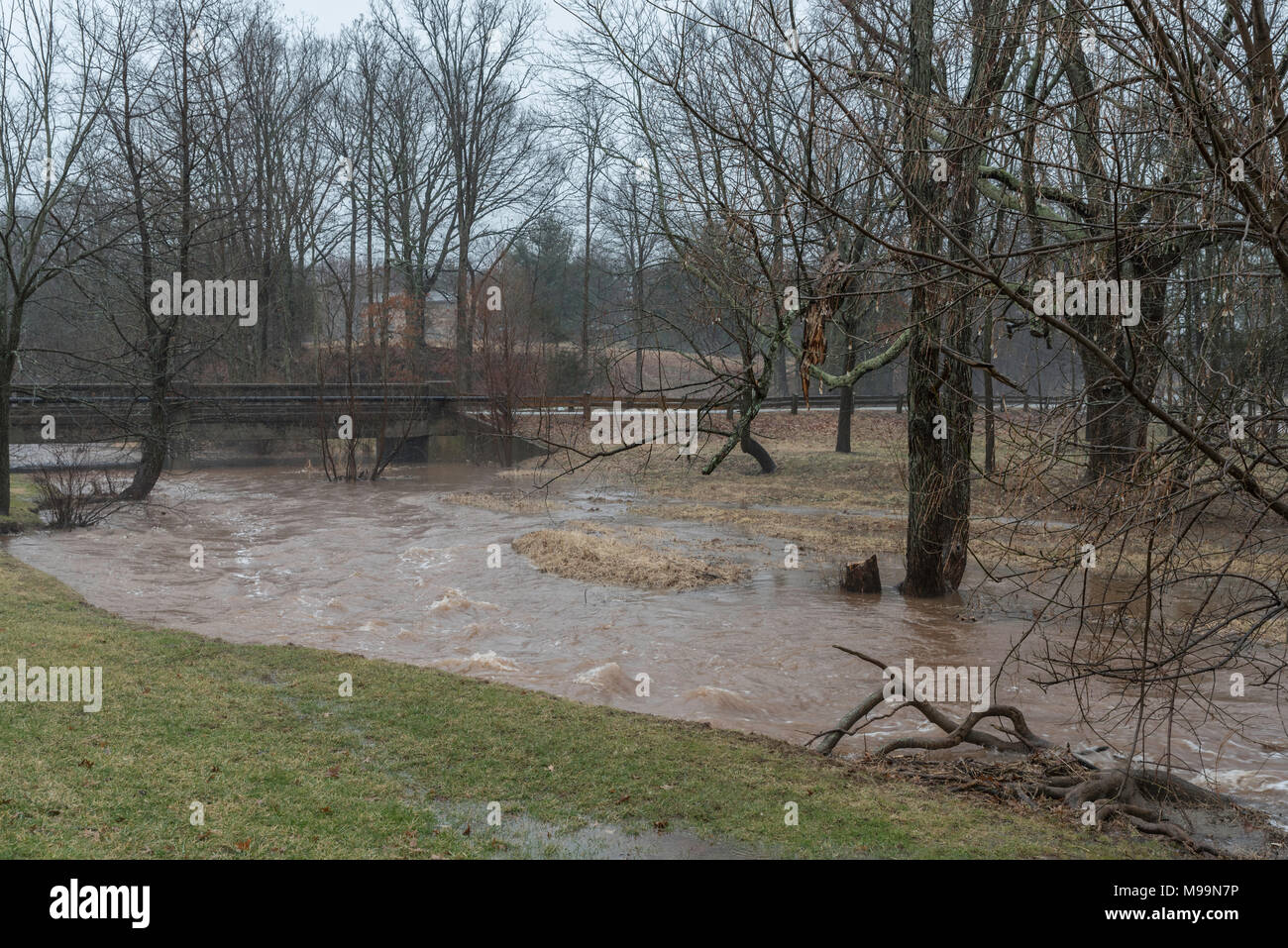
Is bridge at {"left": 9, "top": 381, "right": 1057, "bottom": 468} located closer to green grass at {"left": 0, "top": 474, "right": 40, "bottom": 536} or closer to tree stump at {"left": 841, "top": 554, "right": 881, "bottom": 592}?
green grass at {"left": 0, "top": 474, "right": 40, "bottom": 536}

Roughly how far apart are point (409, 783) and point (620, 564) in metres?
11.0

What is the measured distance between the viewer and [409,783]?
6781 millimetres

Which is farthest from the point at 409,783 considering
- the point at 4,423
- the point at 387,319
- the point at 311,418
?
the point at 387,319

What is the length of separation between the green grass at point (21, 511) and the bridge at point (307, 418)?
1603 mm

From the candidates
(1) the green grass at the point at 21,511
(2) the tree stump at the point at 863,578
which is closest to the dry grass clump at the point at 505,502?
(1) the green grass at the point at 21,511

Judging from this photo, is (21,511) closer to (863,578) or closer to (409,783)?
(863,578)

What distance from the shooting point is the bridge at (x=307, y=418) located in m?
28.1

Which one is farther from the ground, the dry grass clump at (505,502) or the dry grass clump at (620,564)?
the dry grass clump at (505,502)

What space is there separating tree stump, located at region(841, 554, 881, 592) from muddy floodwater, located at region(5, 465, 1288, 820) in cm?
31

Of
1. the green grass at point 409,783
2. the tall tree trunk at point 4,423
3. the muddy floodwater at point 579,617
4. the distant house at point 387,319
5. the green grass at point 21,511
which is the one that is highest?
the distant house at point 387,319

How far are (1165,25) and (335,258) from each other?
216ft

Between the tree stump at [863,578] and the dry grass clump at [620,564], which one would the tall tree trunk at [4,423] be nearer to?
the dry grass clump at [620,564]
